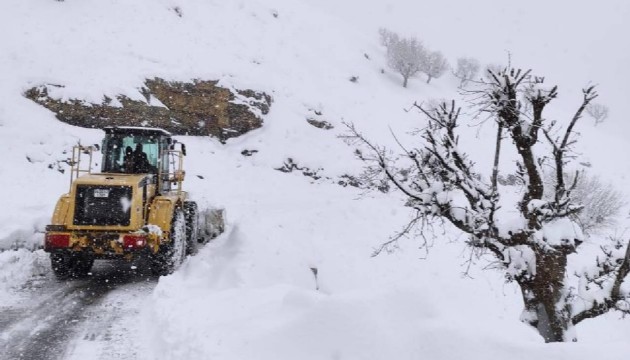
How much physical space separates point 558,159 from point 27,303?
8.11 meters

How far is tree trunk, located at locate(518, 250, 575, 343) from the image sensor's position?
648 centimetres

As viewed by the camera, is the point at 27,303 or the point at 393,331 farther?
the point at 27,303

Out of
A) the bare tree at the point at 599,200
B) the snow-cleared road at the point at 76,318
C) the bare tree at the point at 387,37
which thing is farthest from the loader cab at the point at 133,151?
the bare tree at the point at 387,37

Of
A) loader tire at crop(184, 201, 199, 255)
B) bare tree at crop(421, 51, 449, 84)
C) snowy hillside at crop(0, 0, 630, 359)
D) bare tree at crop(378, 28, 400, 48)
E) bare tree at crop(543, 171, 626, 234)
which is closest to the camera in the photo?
snowy hillside at crop(0, 0, 630, 359)

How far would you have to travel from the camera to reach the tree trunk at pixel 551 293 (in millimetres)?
6477

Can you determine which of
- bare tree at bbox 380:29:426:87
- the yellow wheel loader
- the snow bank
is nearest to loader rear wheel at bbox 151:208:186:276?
the yellow wheel loader

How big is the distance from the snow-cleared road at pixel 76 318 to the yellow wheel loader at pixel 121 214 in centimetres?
56

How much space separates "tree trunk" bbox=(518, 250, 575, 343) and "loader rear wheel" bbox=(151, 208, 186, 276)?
6.17 metres

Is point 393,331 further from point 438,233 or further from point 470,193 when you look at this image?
point 438,233

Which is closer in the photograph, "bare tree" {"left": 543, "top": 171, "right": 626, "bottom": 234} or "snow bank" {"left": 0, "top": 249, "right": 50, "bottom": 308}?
"snow bank" {"left": 0, "top": 249, "right": 50, "bottom": 308}

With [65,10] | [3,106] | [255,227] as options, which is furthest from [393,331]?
[65,10]

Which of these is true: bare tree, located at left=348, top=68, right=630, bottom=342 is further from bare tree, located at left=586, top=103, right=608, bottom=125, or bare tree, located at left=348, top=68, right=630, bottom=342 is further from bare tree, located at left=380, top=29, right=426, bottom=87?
bare tree, located at left=586, top=103, right=608, bottom=125

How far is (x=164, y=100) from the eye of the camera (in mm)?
22109

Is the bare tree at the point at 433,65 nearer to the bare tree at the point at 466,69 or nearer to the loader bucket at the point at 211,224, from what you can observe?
the bare tree at the point at 466,69
